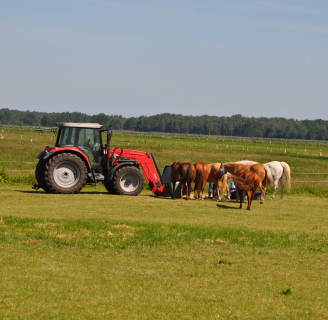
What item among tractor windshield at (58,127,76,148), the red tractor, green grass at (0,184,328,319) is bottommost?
green grass at (0,184,328,319)

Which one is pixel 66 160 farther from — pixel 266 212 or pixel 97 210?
pixel 266 212

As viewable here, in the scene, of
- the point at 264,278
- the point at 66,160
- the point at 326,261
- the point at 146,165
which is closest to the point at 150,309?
the point at 264,278

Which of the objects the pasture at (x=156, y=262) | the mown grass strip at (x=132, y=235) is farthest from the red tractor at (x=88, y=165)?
the mown grass strip at (x=132, y=235)

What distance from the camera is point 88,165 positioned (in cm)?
1683

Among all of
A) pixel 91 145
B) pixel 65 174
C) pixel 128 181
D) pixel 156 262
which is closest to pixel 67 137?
pixel 91 145

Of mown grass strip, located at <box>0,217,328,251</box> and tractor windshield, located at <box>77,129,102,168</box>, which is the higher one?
tractor windshield, located at <box>77,129,102,168</box>

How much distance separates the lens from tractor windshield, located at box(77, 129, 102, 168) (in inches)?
673

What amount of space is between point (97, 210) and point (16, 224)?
128 inches

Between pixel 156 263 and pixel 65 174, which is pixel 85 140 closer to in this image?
pixel 65 174

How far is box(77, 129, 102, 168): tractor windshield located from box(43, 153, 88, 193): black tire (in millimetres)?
714

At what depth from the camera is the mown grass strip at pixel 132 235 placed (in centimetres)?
946

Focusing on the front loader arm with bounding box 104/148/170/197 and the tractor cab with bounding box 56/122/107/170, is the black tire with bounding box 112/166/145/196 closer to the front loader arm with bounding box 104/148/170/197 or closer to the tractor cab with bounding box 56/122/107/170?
the front loader arm with bounding box 104/148/170/197

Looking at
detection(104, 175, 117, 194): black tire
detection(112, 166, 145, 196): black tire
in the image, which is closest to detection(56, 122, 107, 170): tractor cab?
detection(104, 175, 117, 194): black tire

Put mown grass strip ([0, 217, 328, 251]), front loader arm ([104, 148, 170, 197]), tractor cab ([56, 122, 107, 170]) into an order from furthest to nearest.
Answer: front loader arm ([104, 148, 170, 197]) < tractor cab ([56, 122, 107, 170]) < mown grass strip ([0, 217, 328, 251])
